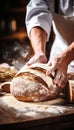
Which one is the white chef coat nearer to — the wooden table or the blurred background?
the wooden table

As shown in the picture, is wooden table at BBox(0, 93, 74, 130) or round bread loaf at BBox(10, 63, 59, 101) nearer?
wooden table at BBox(0, 93, 74, 130)

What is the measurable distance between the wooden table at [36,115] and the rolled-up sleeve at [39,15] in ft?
2.25

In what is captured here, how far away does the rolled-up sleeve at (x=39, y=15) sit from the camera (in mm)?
1950

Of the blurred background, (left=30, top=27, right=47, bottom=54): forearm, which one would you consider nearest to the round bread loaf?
(left=30, top=27, right=47, bottom=54): forearm

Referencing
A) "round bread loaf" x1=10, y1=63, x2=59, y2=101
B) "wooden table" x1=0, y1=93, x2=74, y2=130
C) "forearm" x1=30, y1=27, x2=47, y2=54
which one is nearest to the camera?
"wooden table" x1=0, y1=93, x2=74, y2=130

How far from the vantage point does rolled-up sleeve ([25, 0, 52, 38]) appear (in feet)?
6.40

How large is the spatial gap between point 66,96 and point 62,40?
2.14 feet

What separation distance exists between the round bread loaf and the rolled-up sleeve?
566 millimetres

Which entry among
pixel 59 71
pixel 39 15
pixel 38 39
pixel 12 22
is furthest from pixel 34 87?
pixel 12 22

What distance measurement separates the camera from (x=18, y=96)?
142 centimetres

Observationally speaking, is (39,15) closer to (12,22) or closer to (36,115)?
(36,115)

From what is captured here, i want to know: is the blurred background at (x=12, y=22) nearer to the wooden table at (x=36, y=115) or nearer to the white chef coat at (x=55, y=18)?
the white chef coat at (x=55, y=18)

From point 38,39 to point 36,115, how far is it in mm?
724

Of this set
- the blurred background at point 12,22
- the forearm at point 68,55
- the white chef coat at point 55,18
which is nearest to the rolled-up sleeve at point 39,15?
the white chef coat at point 55,18
